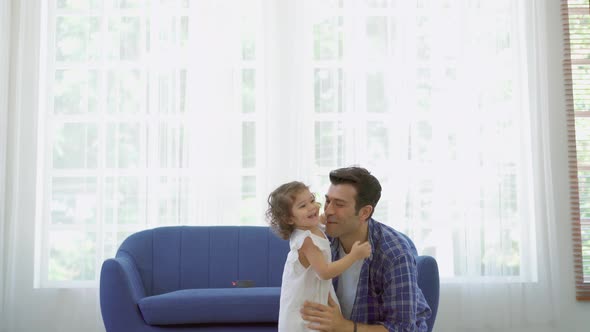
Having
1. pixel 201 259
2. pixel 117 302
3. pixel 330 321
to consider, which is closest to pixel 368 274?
pixel 330 321

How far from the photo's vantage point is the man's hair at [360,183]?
2.39m

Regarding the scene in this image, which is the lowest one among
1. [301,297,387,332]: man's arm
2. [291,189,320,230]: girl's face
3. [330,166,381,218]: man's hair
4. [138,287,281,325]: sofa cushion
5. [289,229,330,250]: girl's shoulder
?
[138,287,281,325]: sofa cushion

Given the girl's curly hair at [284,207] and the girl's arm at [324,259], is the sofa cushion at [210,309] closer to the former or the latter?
the girl's curly hair at [284,207]

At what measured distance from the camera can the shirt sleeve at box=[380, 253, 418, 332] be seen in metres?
2.28

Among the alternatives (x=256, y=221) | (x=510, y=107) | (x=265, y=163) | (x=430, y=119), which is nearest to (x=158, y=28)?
(x=265, y=163)

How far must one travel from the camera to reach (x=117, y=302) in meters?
3.28

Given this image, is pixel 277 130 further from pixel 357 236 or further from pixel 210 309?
pixel 357 236

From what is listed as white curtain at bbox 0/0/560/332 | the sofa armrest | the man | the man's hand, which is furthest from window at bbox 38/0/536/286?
the man's hand

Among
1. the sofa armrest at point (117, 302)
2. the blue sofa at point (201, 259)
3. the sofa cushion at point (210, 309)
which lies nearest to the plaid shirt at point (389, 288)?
the sofa cushion at point (210, 309)

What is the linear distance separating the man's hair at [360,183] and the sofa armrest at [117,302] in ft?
4.75

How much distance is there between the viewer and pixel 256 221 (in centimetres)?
460

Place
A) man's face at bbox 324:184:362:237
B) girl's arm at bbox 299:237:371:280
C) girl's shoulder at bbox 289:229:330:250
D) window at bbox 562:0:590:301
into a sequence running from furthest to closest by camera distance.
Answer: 1. window at bbox 562:0:590:301
2. girl's shoulder at bbox 289:229:330:250
3. man's face at bbox 324:184:362:237
4. girl's arm at bbox 299:237:371:280

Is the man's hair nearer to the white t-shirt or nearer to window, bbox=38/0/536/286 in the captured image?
the white t-shirt

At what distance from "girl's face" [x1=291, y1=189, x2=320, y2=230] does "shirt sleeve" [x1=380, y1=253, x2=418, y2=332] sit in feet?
1.29
